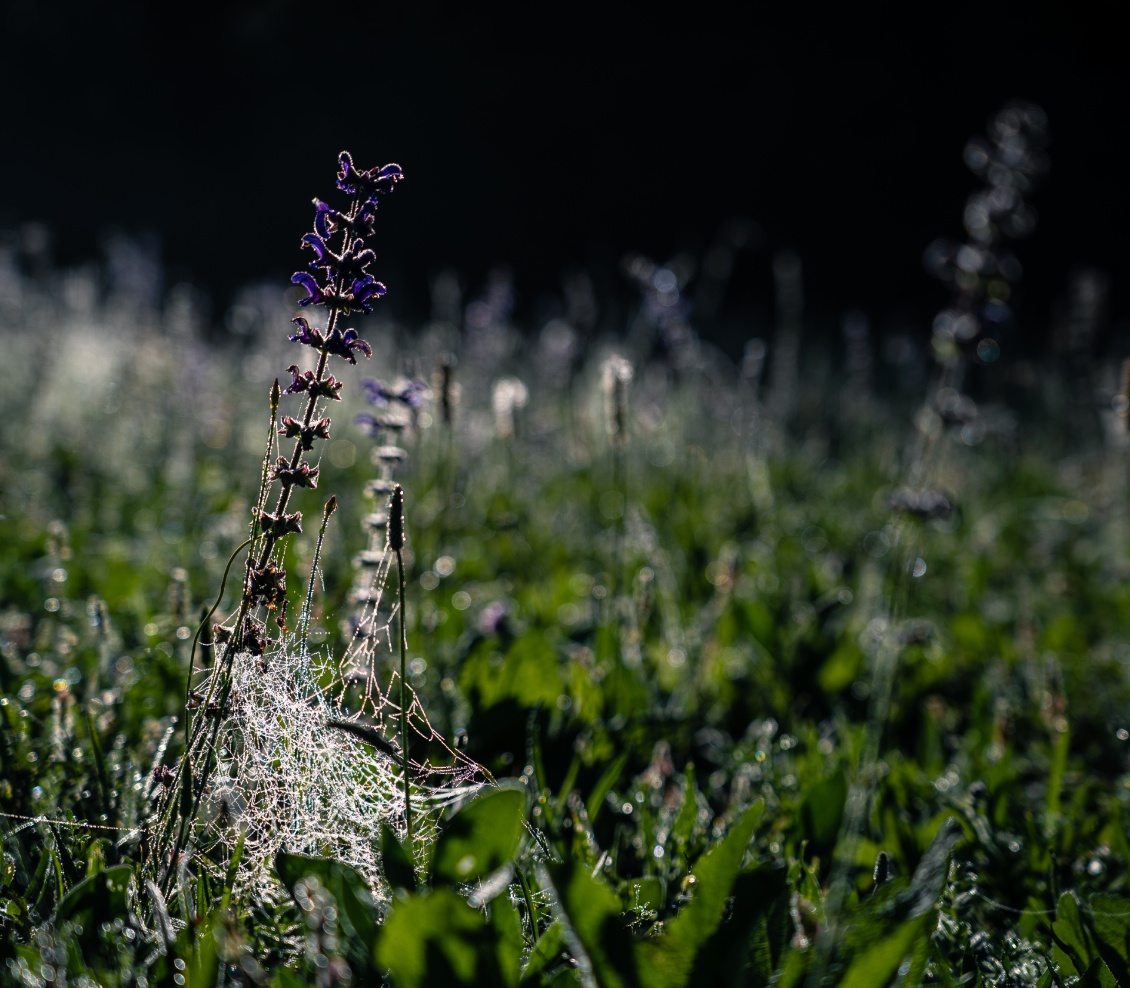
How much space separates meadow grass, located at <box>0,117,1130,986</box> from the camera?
114cm

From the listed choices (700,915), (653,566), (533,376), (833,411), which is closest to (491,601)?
(653,566)

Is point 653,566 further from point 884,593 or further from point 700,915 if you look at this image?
point 700,915

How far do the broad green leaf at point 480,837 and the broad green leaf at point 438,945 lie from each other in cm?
13

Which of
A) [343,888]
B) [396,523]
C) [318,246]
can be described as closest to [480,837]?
[343,888]

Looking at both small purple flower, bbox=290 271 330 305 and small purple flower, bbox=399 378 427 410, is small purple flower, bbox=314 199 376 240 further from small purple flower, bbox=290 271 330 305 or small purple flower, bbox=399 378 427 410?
small purple flower, bbox=399 378 427 410

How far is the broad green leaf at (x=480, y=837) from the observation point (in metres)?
1.16

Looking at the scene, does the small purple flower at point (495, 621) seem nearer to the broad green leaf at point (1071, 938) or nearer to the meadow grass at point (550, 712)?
the meadow grass at point (550, 712)

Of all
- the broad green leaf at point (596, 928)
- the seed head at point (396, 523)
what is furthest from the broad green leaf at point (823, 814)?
the seed head at point (396, 523)

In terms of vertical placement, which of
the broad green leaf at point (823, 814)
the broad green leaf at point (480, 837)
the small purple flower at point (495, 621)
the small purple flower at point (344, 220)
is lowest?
the broad green leaf at point (823, 814)

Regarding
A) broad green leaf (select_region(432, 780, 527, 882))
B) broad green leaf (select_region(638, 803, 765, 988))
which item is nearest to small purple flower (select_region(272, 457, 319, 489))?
broad green leaf (select_region(432, 780, 527, 882))

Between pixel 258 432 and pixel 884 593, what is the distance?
298 cm

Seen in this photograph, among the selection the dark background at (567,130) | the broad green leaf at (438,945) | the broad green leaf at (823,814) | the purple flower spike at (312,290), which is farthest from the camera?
the dark background at (567,130)

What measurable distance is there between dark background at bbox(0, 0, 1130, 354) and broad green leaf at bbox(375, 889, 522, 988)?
518 inches

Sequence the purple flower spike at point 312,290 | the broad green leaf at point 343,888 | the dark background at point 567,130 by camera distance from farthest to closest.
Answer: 1. the dark background at point 567,130
2. the purple flower spike at point 312,290
3. the broad green leaf at point 343,888
